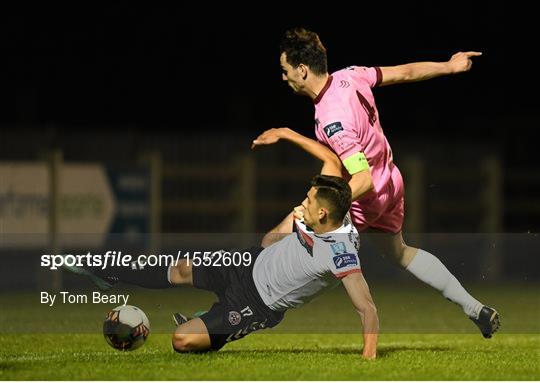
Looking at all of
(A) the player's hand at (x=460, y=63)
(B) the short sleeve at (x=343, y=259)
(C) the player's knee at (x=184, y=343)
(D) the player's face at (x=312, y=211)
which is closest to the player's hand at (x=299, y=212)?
(D) the player's face at (x=312, y=211)

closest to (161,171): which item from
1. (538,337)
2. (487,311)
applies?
(538,337)

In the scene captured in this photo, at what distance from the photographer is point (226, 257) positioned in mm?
9250

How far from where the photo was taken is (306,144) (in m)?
8.59

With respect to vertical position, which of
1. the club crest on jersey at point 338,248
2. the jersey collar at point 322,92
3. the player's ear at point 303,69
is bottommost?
the club crest on jersey at point 338,248

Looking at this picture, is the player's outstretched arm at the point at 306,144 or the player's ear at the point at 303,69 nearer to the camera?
the player's outstretched arm at the point at 306,144

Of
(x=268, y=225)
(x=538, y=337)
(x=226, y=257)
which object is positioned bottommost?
(x=268, y=225)

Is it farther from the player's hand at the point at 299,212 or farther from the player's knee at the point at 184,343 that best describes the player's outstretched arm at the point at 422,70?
the player's knee at the point at 184,343

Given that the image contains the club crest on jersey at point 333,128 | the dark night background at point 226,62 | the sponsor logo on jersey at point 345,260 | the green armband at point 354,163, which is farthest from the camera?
the dark night background at point 226,62

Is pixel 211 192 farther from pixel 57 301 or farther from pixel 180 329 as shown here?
pixel 180 329

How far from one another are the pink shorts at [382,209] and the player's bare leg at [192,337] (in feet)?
4.49

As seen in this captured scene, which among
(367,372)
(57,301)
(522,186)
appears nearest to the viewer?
(367,372)

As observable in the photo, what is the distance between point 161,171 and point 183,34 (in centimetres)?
481

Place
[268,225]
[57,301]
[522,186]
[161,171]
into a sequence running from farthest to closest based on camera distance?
[522,186] → [268,225] → [161,171] → [57,301]

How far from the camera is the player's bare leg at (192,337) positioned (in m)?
8.61
